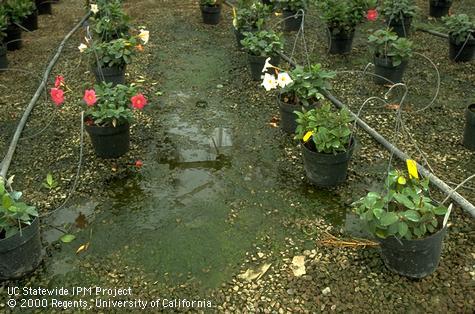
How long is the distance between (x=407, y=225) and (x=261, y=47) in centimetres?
315

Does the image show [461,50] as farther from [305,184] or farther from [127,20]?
[127,20]

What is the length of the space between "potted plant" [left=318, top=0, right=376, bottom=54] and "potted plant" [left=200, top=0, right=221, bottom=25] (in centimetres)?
199

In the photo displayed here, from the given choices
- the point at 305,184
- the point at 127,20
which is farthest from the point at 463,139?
the point at 127,20

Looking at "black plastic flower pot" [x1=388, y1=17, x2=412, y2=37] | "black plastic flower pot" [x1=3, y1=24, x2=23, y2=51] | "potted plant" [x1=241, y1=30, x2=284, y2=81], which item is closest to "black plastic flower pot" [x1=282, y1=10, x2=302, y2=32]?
"black plastic flower pot" [x1=388, y1=17, x2=412, y2=37]

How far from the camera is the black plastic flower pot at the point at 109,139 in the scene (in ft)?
11.5

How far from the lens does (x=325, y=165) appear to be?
10.5 feet

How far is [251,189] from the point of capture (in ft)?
11.0

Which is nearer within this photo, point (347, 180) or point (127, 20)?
point (347, 180)

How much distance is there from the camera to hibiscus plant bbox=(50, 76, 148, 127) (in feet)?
11.2

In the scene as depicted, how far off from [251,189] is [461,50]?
12.1 ft

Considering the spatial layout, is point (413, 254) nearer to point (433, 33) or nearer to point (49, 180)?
point (49, 180)

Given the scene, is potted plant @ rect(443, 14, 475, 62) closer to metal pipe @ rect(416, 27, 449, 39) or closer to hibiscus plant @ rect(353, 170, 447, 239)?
metal pipe @ rect(416, 27, 449, 39)

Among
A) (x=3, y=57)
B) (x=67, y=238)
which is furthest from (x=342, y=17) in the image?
(x=3, y=57)

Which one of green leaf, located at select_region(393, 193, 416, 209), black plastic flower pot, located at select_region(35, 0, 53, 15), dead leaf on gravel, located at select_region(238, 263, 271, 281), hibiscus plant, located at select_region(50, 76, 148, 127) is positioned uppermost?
green leaf, located at select_region(393, 193, 416, 209)
